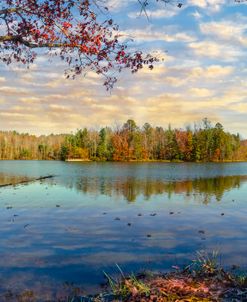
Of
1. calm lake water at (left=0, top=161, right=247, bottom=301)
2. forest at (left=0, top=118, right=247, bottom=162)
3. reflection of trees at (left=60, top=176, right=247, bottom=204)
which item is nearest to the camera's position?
calm lake water at (left=0, top=161, right=247, bottom=301)

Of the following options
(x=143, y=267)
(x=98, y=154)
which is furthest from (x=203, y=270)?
(x=98, y=154)

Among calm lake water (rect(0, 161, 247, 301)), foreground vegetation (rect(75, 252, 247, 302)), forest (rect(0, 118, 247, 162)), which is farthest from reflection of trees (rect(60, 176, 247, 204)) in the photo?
forest (rect(0, 118, 247, 162))


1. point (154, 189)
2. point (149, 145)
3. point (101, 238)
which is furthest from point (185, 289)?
point (149, 145)

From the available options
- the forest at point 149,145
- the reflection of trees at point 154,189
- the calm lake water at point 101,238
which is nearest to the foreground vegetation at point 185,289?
the calm lake water at point 101,238

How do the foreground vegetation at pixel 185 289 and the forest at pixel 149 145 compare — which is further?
the forest at pixel 149 145

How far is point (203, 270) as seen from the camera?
9.14 metres

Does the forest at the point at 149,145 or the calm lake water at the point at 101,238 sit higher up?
the forest at the point at 149,145

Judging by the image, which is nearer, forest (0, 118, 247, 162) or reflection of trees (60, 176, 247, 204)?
reflection of trees (60, 176, 247, 204)

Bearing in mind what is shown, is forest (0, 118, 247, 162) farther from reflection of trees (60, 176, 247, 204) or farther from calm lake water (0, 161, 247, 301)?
calm lake water (0, 161, 247, 301)

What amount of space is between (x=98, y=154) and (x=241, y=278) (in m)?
144

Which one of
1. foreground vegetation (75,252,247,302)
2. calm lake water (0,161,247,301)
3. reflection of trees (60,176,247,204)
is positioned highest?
foreground vegetation (75,252,247,302)

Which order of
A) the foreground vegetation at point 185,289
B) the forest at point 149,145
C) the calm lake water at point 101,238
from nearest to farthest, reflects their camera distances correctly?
the foreground vegetation at point 185,289 → the calm lake water at point 101,238 → the forest at point 149,145

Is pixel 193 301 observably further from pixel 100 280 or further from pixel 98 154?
pixel 98 154

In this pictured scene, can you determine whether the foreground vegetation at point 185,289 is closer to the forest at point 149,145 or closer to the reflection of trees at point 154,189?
the reflection of trees at point 154,189
